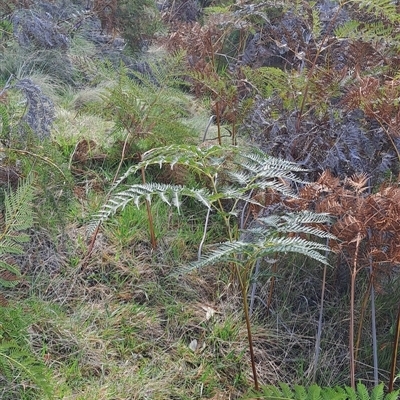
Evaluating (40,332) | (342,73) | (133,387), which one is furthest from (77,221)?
(342,73)

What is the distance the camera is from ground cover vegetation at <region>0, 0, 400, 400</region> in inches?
84.0

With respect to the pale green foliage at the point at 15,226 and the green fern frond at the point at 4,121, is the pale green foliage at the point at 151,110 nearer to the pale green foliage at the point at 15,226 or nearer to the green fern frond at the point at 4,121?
the green fern frond at the point at 4,121

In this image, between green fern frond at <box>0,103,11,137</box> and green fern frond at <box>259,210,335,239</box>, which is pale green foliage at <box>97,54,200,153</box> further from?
green fern frond at <box>259,210,335,239</box>

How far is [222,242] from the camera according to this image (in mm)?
2994

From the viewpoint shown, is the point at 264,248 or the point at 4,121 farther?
the point at 4,121

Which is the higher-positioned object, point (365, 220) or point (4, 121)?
point (365, 220)

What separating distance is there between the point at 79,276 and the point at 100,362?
52 cm

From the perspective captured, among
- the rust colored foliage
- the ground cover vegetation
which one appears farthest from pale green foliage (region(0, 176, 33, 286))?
the rust colored foliage

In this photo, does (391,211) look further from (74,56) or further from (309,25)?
(74,56)

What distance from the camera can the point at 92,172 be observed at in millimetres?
3418

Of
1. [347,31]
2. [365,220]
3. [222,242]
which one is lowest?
[222,242]

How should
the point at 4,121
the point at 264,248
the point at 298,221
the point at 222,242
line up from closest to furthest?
the point at 264,248
the point at 298,221
the point at 4,121
the point at 222,242

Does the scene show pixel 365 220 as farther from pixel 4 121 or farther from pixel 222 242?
pixel 4 121

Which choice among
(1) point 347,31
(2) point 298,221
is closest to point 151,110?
(1) point 347,31
